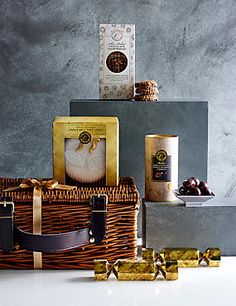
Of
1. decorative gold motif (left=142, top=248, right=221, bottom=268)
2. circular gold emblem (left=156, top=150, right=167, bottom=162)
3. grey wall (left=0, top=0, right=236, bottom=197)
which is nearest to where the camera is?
decorative gold motif (left=142, top=248, right=221, bottom=268)

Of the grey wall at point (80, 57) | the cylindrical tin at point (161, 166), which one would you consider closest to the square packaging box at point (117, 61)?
the cylindrical tin at point (161, 166)

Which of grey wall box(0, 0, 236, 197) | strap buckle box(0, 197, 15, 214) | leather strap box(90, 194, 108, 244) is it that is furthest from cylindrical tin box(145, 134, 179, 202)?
grey wall box(0, 0, 236, 197)

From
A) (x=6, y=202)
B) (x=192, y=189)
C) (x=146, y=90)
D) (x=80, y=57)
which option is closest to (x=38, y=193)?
(x=6, y=202)

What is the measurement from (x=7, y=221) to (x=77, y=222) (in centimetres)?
18

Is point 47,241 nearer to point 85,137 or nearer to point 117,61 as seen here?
point 85,137

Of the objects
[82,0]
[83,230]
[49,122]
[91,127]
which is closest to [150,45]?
[82,0]

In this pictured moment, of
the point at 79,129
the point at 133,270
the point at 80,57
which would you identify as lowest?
the point at 133,270

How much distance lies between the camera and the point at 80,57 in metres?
2.83

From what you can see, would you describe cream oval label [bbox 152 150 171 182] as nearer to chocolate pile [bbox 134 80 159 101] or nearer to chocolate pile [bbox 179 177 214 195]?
chocolate pile [bbox 179 177 214 195]

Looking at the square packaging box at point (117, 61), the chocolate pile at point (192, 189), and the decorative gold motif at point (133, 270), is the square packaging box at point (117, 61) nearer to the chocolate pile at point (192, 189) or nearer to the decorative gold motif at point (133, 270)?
the chocolate pile at point (192, 189)

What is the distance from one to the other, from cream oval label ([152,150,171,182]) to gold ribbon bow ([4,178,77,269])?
0.26m

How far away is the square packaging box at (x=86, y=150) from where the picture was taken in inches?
72.2

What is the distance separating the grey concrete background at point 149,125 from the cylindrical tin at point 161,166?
0.49 feet

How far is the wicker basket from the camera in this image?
1.75m
